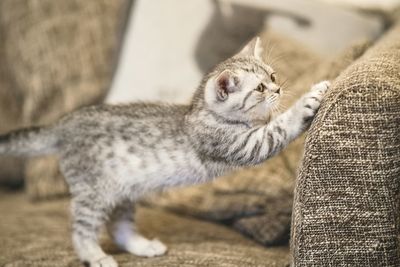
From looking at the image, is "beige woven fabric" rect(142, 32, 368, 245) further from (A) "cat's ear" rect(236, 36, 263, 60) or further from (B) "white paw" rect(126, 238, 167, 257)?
(B) "white paw" rect(126, 238, 167, 257)

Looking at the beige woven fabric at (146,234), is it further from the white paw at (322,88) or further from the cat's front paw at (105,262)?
the white paw at (322,88)

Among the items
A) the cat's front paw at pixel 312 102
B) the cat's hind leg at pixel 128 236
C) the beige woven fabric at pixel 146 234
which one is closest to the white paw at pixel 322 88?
the cat's front paw at pixel 312 102

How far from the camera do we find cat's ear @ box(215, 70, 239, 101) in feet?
3.78

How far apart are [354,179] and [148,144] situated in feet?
1.83

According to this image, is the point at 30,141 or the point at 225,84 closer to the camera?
the point at 225,84

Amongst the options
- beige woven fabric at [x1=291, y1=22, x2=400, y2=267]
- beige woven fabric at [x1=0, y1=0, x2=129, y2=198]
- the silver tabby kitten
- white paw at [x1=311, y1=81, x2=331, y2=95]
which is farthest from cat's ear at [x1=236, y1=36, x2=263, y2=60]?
beige woven fabric at [x1=0, y1=0, x2=129, y2=198]

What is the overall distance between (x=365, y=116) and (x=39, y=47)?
1.31 metres

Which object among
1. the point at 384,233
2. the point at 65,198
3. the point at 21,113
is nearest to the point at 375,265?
the point at 384,233

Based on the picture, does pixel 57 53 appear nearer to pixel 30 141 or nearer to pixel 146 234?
pixel 30 141

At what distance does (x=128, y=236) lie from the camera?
132 centimetres

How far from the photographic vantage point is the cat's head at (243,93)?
117 centimetres

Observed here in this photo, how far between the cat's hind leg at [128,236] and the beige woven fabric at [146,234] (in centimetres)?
2


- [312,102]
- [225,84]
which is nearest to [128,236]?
[225,84]

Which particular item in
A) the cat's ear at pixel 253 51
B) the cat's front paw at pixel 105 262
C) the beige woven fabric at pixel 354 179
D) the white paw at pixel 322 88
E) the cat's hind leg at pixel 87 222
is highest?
the cat's ear at pixel 253 51
